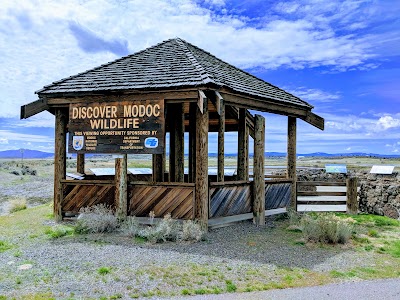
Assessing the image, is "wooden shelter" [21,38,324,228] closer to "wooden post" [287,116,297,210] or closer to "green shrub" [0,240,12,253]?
"wooden post" [287,116,297,210]

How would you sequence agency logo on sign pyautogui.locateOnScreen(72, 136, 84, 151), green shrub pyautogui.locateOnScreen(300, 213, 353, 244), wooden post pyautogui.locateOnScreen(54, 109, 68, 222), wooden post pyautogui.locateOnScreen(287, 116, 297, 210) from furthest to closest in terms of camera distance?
wooden post pyautogui.locateOnScreen(287, 116, 297, 210), wooden post pyautogui.locateOnScreen(54, 109, 68, 222), agency logo on sign pyautogui.locateOnScreen(72, 136, 84, 151), green shrub pyautogui.locateOnScreen(300, 213, 353, 244)

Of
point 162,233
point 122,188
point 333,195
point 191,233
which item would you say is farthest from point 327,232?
point 122,188

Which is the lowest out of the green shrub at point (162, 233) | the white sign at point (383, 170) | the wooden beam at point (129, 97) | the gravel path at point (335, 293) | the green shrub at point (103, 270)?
the gravel path at point (335, 293)

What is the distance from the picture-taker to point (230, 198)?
37.6 ft

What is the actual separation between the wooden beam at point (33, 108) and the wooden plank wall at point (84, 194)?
2.30 meters

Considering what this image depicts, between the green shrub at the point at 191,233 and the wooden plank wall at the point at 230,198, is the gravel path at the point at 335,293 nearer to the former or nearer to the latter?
the green shrub at the point at 191,233

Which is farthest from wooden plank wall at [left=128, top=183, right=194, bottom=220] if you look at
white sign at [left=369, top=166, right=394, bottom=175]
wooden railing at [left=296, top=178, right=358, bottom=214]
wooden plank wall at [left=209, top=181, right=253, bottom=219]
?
white sign at [left=369, top=166, right=394, bottom=175]

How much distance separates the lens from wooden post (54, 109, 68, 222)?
1218 centimetres

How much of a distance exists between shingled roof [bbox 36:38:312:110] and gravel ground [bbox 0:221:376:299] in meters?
3.91

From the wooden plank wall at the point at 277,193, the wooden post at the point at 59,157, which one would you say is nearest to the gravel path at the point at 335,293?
the wooden plank wall at the point at 277,193

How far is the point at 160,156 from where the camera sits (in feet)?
42.0

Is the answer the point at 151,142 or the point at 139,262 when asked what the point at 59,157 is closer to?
the point at 151,142

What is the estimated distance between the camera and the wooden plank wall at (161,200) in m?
10.7

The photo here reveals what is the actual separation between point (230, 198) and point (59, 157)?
5150mm
